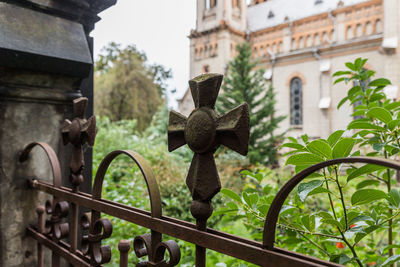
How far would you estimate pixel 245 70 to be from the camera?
12891 millimetres

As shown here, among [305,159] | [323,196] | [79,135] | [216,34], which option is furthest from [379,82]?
[216,34]

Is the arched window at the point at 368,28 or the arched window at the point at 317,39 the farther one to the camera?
the arched window at the point at 317,39

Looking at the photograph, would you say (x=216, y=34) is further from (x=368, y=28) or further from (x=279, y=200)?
(x=279, y=200)

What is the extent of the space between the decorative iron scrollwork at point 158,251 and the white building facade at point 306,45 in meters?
13.4

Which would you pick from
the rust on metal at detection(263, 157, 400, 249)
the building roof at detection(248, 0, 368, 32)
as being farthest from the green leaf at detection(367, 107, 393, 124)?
the building roof at detection(248, 0, 368, 32)

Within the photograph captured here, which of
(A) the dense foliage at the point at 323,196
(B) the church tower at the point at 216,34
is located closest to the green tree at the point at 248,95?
(A) the dense foliage at the point at 323,196

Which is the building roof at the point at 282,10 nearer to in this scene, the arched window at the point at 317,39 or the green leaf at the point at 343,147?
the arched window at the point at 317,39

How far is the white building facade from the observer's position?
49.1ft

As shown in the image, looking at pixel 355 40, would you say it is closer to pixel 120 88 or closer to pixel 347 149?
pixel 120 88

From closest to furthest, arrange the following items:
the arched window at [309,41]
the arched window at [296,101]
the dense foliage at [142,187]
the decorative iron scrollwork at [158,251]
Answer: the decorative iron scrollwork at [158,251] < the dense foliage at [142,187] < the arched window at [296,101] < the arched window at [309,41]

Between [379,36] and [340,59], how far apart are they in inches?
77.9

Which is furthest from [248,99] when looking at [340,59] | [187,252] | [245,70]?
[187,252]

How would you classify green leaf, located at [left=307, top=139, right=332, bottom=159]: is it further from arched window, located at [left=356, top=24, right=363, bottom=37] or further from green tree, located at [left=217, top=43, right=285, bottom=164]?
arched window, located at [left=356, top=24, right=363, bottom=37]

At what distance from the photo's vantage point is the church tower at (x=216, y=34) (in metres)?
18.7
